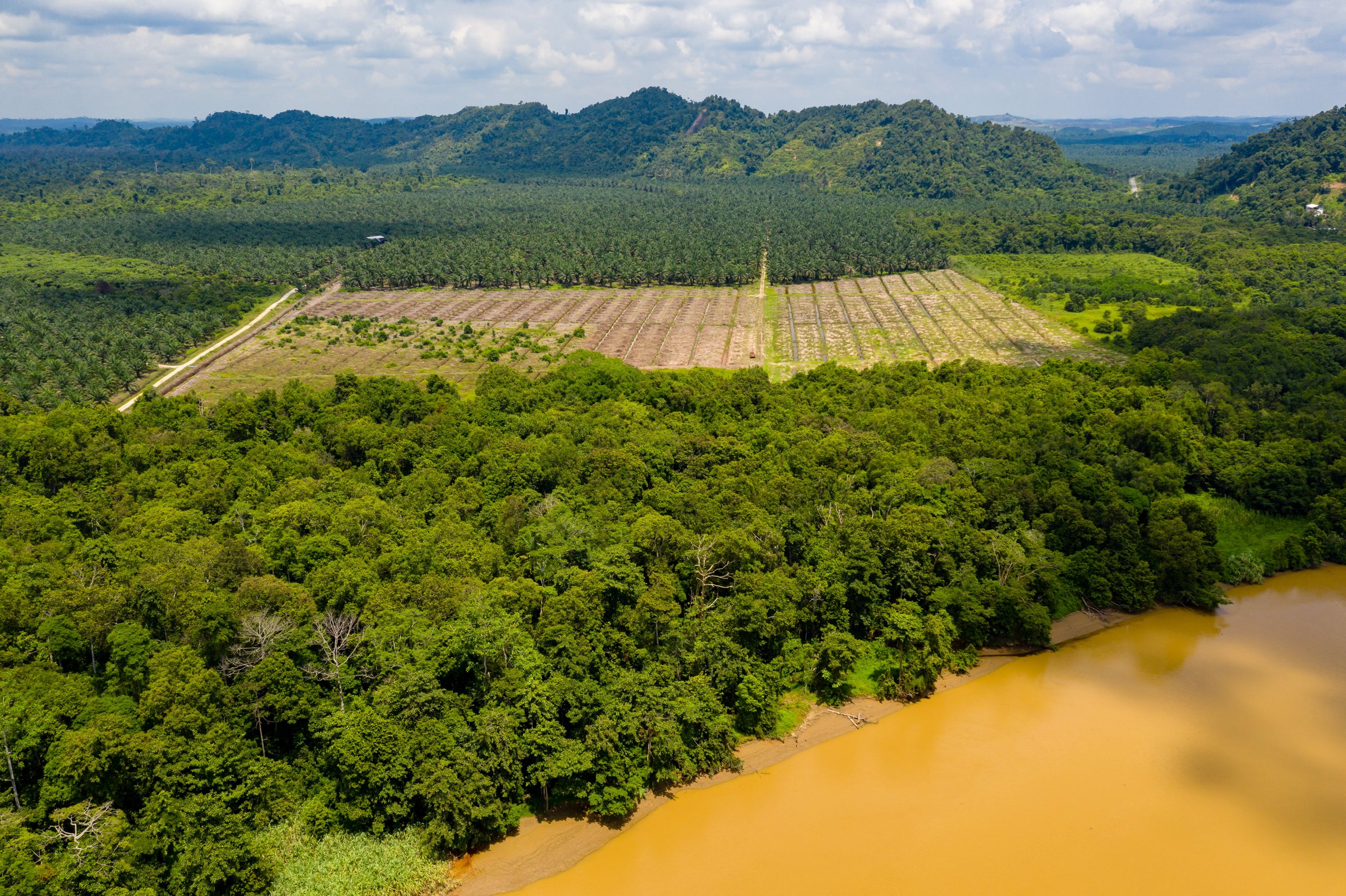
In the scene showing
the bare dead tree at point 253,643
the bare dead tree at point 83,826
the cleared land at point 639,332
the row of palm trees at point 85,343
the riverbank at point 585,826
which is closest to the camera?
the bare dead tree at point 83,826

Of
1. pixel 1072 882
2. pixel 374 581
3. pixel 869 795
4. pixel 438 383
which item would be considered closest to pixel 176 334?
pixel 438 383

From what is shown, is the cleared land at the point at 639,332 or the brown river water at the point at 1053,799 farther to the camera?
the cleared land at the point at 639,332

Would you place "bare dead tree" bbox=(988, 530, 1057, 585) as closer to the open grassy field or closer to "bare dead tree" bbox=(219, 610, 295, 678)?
"bare dead tree" bbox=(219, 610, 295, 678)

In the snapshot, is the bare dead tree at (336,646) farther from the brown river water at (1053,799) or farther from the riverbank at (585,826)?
the brown river water at (1053,799)

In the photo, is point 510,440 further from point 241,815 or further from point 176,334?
point 176,334

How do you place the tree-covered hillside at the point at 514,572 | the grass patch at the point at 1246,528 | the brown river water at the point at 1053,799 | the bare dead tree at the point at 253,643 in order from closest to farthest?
the tree-covered hillside at the point at 514,572
the brown river water at the point at 1053,799
the bare dead tree at the point at 253,643
the grass patch at the point at 1246,528

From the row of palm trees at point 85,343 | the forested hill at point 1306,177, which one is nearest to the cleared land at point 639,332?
the row of palm trees at point 85,343
